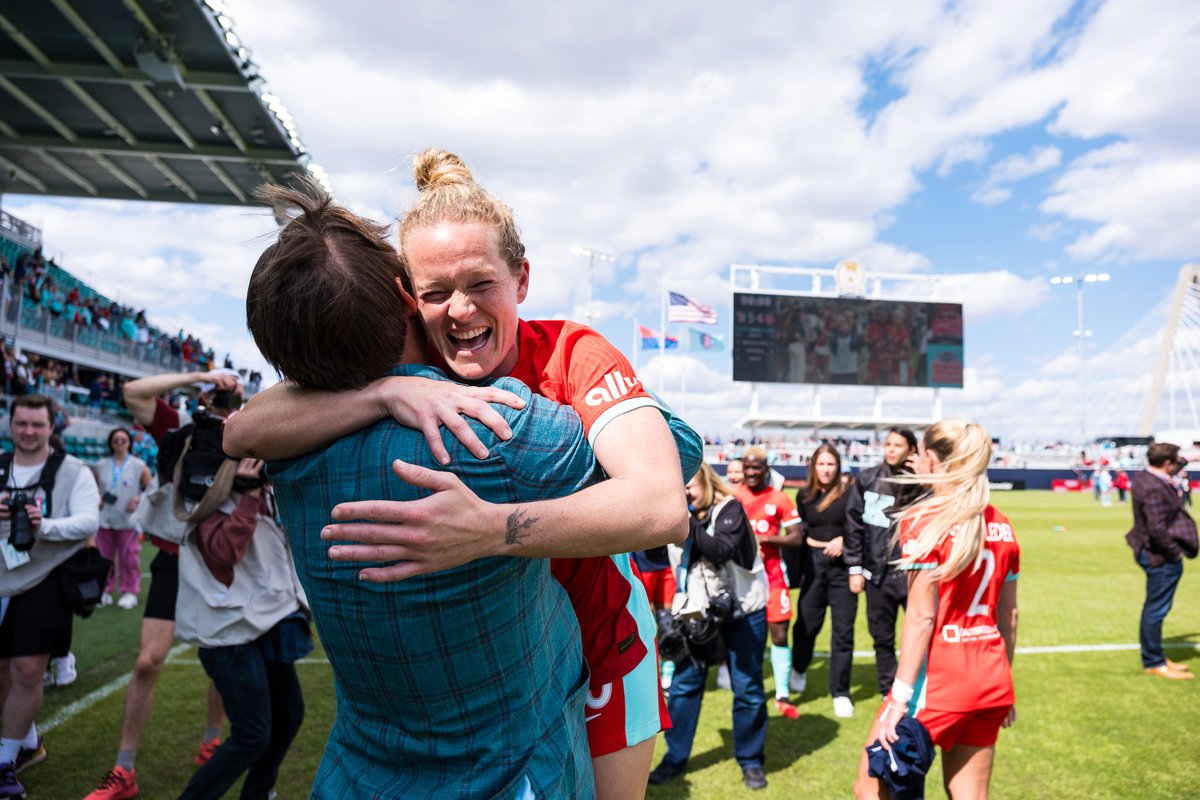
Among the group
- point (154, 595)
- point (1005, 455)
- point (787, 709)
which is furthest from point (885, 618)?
point (1005, 455)

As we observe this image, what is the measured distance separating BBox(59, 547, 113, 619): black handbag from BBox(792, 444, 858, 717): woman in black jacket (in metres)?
5.49

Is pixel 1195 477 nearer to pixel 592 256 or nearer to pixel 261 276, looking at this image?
pixel 592 256

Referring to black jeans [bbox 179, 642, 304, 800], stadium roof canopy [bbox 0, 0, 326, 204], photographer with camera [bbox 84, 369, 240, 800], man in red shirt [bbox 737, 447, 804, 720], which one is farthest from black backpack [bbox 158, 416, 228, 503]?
stadium roof canopy [bbox 0, 0, 326, 204]

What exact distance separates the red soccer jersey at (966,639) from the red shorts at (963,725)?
0.11 ft

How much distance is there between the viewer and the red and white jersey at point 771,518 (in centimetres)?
716

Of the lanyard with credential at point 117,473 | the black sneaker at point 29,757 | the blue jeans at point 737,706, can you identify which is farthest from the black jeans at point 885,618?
the lanyard with credential at point 117,473

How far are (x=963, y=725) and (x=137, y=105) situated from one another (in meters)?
19.3

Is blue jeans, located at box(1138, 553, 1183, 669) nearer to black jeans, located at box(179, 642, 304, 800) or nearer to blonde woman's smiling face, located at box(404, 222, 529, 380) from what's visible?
black jeans, located at box(179, 642, 304, 800)

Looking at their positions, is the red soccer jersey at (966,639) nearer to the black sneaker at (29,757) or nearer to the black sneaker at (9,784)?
the black sneaker at (9,784)

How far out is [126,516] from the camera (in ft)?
32.9

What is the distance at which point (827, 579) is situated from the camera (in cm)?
734

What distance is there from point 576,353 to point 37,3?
16.3 meters

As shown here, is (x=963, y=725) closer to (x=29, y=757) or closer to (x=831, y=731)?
(x=831, y=731)

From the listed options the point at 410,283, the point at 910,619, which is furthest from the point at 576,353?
the point at 910,619
